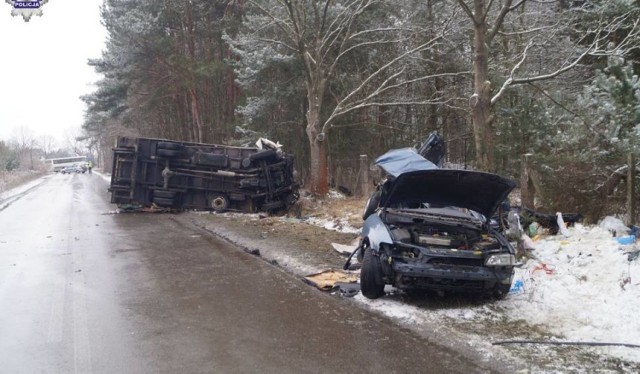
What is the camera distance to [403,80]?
21156 millimetres

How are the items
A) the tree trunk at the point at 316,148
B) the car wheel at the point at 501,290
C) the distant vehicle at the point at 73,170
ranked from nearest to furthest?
the car wheel at the point at 501,290 → the tree trunk at the point at 316,148 → the distant vehicle at the point at 73,170

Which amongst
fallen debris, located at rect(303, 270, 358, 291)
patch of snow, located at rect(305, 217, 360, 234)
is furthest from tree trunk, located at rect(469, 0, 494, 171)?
fallen debris, located at rect(303, 270, 358, 291)

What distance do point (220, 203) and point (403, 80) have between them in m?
8.94

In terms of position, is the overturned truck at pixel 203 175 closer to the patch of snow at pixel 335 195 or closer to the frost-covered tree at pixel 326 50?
the patch of snow at pixel 335 195

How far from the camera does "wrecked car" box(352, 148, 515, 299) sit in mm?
6352

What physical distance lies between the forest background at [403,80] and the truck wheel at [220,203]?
11.0 ft

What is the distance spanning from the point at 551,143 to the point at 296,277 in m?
7.40

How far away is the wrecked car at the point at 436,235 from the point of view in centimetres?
635

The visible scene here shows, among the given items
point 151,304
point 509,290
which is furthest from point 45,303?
point 509,290

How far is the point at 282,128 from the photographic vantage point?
23.6m

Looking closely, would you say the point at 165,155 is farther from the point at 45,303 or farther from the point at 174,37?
the point at 174,37

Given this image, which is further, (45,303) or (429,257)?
(45,303)

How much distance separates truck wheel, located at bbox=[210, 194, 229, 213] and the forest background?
3.36m

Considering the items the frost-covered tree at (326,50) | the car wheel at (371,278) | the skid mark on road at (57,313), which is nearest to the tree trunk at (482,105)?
the car wheel at (371,278)
